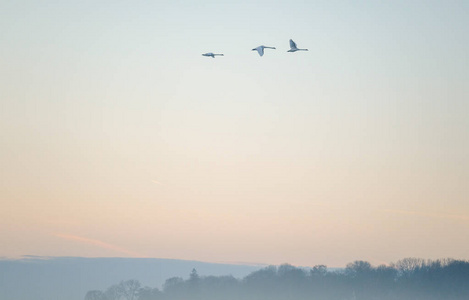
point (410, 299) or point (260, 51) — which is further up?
point (260, 51)

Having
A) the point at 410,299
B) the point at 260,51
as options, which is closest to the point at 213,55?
the point at 260,51

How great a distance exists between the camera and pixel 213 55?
390 ft

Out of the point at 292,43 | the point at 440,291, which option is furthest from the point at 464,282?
the point at 292,43

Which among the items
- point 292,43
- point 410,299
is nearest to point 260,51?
point 292,43

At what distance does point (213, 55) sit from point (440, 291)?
107m

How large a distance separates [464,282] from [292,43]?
10929cm

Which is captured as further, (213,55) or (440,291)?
(440,291)

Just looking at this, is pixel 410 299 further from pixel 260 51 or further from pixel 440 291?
pixel 260 51

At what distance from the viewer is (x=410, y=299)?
19812 cm

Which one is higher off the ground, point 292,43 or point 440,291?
point 292,43

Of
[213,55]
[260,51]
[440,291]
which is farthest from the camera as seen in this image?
[440,291]

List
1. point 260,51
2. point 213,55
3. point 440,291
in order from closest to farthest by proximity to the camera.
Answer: point 260,51 → point 213,55 → point 440,291

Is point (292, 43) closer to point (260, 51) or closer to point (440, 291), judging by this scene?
point (260, 51)

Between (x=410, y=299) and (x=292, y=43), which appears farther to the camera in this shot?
(x=410, y=299)
